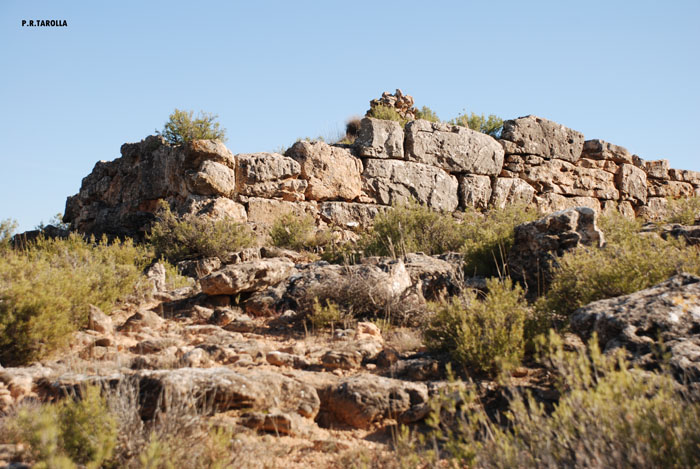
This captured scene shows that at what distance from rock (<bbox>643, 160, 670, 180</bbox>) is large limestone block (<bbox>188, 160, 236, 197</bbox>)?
1332 cm

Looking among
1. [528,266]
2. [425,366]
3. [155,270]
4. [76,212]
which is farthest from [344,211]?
[425,366]

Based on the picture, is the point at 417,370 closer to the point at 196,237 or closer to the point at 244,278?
the point at 244,278

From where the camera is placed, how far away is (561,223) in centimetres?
664

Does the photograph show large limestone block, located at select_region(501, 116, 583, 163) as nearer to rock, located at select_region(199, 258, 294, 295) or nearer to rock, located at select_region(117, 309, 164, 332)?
rock, located at select_region(199, 258, 294, 295)

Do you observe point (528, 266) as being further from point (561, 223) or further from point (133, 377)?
point (133, 377)

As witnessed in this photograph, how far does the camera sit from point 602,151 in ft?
50.7

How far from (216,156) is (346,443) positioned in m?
8.64

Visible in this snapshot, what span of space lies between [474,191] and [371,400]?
33.5ft

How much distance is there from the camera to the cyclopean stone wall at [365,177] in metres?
11.2

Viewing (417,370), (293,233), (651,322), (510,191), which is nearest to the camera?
(651,322)

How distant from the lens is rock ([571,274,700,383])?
3357mm

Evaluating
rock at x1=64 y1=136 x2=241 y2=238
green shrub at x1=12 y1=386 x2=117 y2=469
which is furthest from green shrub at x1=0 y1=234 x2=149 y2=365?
rock at x1=64 y1=136 x2=241 y2=238

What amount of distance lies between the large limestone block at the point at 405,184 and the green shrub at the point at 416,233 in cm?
254

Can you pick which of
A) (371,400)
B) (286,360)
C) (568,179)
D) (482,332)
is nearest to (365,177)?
(568,179)
